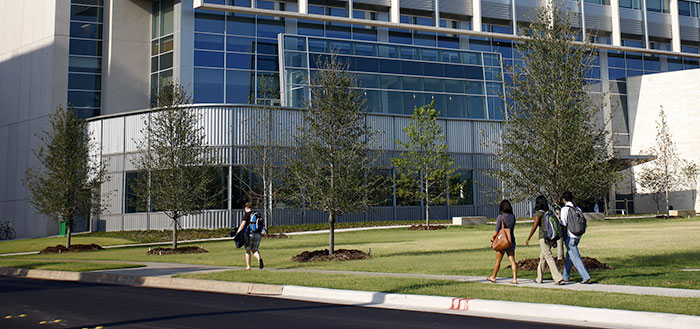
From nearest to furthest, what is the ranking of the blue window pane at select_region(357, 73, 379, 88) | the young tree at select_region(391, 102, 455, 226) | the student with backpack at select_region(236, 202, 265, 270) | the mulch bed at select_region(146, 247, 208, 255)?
1. the student with backpack at select_region(236, 202, 265, 270)
2. the mulch bed at select_region(146, 247, 208, 255)
3. the young tree at select_region(391, 102, 455, 226)
4. the blue window pane at select_region(357, 73, 379, 88)

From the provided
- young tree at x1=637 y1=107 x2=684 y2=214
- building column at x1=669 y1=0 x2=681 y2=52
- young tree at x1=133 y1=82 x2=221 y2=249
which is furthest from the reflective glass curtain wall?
building column at x1=669 y1=0 x2=681 y2=52

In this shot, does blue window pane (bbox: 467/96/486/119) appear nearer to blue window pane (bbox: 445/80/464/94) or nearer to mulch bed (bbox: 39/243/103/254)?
blue window pane (bbox: 445/80/464/94)

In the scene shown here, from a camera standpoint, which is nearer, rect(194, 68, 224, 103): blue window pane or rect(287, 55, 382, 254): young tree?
rect(287, 55, 382, 254): young tree

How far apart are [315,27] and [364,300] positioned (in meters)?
36.1

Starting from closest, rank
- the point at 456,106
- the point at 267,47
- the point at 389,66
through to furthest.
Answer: the point at 267,47, the point at 389,66, the point at 456,106

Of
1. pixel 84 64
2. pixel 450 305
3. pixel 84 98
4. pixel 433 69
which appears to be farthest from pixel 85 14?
pixel 450 305

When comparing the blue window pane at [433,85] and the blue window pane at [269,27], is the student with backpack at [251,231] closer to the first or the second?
the blue window pane at [269,27]

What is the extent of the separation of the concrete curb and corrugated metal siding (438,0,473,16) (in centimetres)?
3801

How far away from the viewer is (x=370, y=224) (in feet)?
126

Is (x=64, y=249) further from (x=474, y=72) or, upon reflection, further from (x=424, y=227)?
(x=474, y=72)

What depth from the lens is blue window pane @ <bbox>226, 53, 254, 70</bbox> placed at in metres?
43.2

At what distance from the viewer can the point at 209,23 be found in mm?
43625

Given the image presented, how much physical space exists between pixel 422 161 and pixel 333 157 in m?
17.7

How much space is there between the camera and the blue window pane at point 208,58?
4281cm
